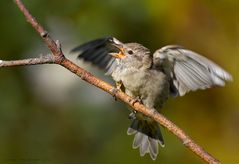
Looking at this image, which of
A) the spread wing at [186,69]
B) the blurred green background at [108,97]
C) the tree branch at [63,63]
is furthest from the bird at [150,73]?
the tree branch at [63,63]

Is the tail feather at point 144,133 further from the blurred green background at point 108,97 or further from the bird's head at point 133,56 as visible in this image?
the blurred green background at point 108,97

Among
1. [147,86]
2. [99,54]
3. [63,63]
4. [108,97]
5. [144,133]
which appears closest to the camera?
[63,63]

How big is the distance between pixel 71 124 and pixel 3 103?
721 mm

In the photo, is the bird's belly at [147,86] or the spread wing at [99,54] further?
the spread wing at [99,54]

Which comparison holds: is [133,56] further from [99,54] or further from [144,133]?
[144,133]

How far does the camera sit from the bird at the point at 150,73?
4.52m

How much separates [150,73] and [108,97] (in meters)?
2.12

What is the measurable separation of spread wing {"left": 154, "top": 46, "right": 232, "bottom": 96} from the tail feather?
373mm

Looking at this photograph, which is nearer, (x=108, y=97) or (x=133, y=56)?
(x=133, y=56)

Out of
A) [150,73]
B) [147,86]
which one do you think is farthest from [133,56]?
[147,86]

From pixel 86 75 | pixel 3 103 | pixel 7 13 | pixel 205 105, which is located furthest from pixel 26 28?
pixel 86 75

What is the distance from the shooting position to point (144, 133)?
500cm

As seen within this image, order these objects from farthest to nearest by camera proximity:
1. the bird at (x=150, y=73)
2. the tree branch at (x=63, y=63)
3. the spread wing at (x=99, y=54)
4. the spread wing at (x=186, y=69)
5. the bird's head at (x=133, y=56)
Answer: the spread wing at (x=99, y=54) < the bird's head at (x=133, y=56) < the bird at (x=150, y=73) < the spread wing at (x=186, y=69) < the tree branch at (x=63, y=63)

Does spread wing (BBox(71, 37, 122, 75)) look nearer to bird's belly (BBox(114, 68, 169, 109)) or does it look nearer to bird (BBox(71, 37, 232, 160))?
bird (BBox(71, 37, 232, 160))
